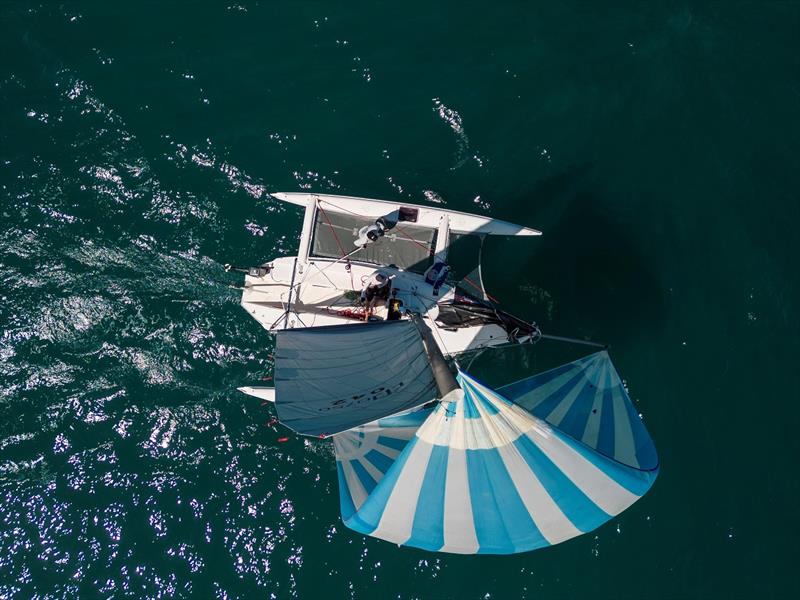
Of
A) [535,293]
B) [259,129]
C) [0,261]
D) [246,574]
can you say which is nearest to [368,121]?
[259,129]

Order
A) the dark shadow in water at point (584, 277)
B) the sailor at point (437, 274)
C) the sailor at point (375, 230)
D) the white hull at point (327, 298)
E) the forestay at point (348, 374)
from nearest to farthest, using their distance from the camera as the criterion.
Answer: the forestay at point (348, 374) → the sailor at point (375, 230) → the sailor at point (437, 274) → the white hull at point (327, 298) → the dark shadow in water at point (584, 277)

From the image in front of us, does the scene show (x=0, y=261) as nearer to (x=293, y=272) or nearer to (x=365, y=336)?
(x=293, y=272)

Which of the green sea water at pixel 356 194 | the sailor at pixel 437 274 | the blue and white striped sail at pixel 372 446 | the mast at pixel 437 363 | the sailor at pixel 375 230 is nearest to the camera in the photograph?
the mast at pixel 437 363

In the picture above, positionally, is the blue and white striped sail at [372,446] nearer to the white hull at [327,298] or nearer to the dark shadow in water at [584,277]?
the white hull at [327,298]

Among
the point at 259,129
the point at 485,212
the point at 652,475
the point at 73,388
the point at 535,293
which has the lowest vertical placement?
the point at 73,388

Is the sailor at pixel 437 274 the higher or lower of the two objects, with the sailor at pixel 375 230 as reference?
lower

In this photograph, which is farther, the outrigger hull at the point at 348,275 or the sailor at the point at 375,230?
the outrigger hull at the point at 348,275

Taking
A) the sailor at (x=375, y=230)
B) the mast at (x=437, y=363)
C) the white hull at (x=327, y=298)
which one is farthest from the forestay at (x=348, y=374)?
the sailor at (x=375, y=230)
